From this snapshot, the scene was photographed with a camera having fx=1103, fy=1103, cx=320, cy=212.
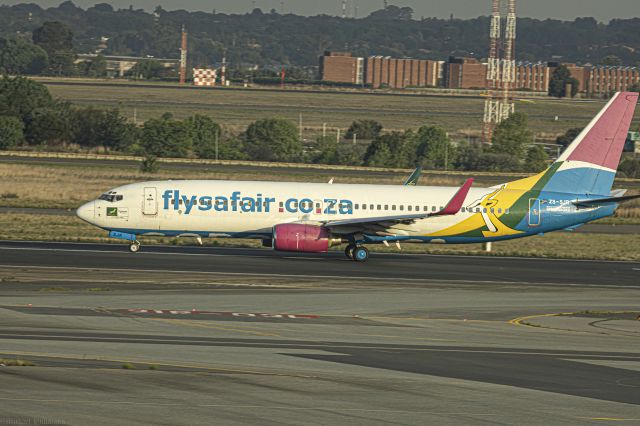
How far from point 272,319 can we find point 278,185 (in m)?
16.8

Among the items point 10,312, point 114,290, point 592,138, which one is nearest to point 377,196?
point 592,138

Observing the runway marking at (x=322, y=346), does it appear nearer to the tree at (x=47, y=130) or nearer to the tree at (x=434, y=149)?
the tree at (x=434, y=149)

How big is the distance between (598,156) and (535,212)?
3988mm

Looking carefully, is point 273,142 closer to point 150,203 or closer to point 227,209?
point 150,203

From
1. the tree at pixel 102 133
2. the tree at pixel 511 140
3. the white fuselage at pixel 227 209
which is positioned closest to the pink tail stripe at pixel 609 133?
the white fuselage at pixel 227 209

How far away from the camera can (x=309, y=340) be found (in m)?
28.7

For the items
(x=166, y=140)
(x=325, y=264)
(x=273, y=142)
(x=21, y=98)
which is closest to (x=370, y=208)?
(x=325, y=264)

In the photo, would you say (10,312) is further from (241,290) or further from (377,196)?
(377,196)

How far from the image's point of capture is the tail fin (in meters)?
49.4

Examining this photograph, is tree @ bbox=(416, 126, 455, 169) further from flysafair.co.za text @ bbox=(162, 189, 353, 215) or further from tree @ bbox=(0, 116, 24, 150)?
flysafair.co.za text @ bbox=(162, 189, 353, 215)

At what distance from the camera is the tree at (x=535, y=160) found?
106m

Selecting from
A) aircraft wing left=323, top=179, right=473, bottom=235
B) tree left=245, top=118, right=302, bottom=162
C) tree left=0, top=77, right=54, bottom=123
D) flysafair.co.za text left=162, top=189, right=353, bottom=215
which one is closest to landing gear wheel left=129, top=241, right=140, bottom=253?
flysafair.co.za text left=162, top=189, right=353, bottom=215

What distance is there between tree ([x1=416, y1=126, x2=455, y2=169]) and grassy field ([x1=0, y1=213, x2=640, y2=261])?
A: 155 ft

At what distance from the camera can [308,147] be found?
403ft
